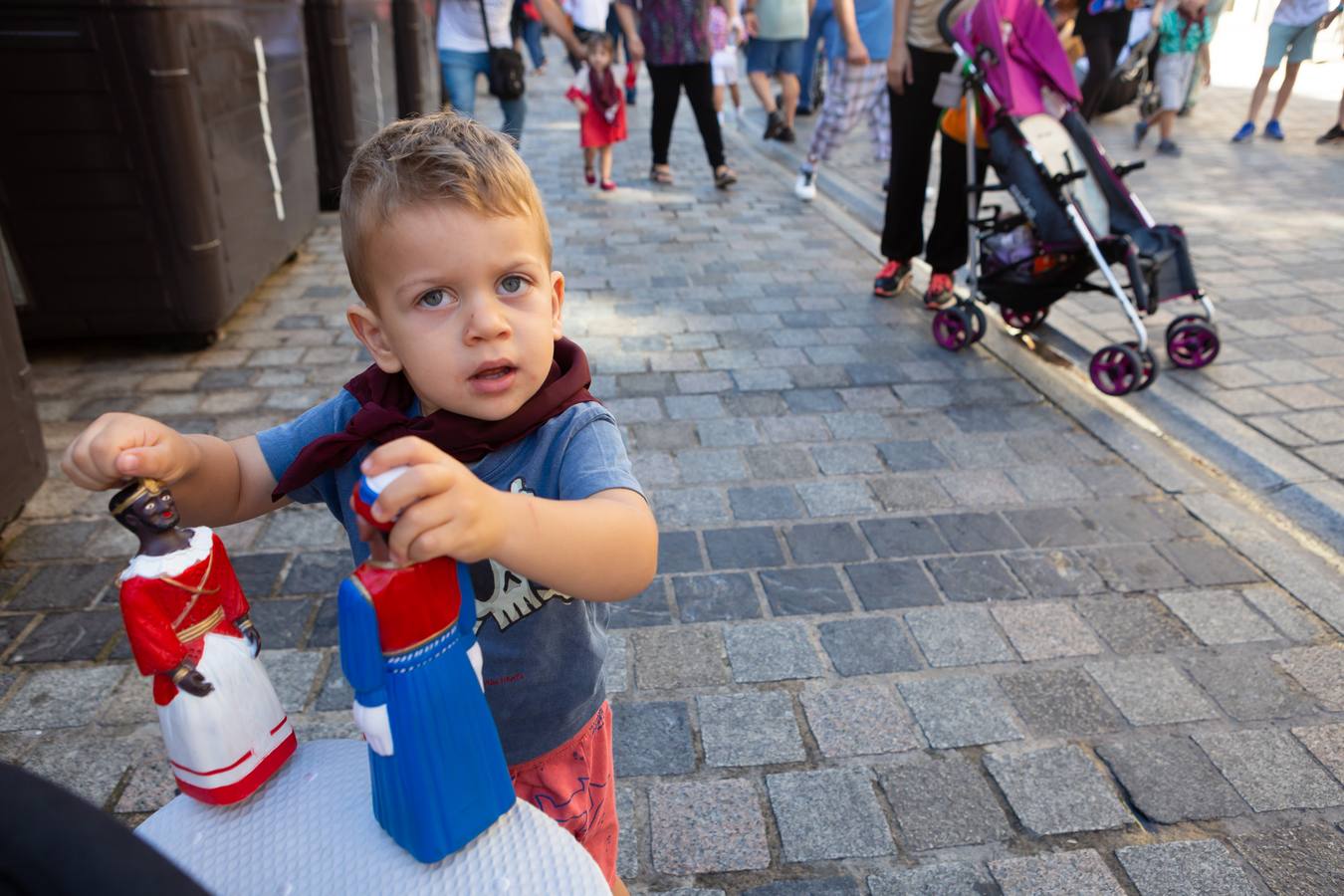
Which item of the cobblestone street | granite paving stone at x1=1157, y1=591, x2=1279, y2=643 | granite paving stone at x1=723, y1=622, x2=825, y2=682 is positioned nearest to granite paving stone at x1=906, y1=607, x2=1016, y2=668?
the cobblestone street

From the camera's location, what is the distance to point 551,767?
4.97 feet

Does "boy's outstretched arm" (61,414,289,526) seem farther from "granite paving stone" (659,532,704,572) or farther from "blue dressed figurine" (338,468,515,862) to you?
"granite paving stone" (659,532,704,572)

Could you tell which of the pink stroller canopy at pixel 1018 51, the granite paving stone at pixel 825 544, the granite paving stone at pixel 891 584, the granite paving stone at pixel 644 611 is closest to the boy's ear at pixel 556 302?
the granite paving stone at pixel 644 611

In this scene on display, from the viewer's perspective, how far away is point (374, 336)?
126 cm

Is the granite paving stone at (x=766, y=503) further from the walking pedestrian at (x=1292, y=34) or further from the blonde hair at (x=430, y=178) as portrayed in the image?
the walking pedestrian at (x=1292, y=34)

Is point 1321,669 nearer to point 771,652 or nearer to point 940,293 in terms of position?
point 771,652

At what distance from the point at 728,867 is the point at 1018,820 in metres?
0.66

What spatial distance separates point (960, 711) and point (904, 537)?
2.88 ft

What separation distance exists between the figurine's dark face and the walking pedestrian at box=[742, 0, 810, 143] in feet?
32.6

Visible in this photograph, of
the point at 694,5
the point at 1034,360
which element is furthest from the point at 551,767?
the point at 694,5

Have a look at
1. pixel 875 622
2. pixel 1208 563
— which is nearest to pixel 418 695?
pixel 875 622

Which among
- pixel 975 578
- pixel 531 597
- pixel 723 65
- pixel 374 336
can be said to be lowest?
pixel 975 578

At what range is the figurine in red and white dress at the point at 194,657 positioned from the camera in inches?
36.7

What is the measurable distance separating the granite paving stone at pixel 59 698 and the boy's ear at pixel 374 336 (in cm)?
175
